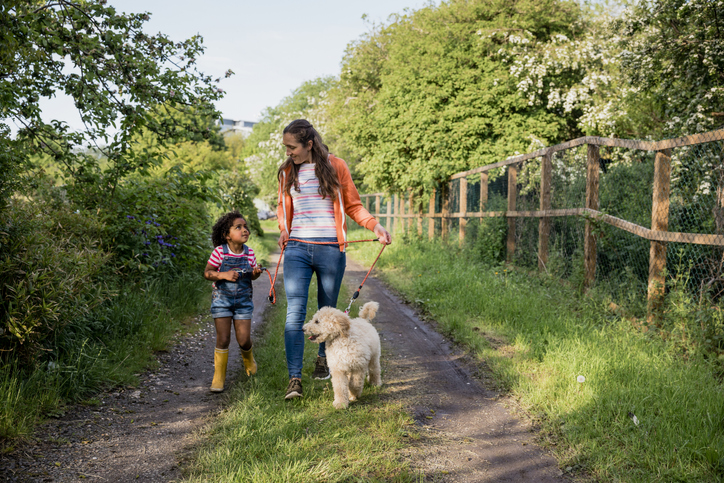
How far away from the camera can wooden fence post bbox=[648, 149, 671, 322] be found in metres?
5.31

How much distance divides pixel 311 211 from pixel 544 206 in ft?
16.6

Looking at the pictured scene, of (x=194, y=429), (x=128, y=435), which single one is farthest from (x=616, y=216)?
(x=128, y=435)

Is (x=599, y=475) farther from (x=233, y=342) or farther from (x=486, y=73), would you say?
(x=486, y=73)

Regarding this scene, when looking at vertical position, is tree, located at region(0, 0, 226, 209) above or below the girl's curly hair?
above

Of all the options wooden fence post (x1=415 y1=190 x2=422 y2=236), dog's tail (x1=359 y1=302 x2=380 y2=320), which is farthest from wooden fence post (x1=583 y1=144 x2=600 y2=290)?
wooden fence post (x1=415 y1=190 x2=422 y2=236)

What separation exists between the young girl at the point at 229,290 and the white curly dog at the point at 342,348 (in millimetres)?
882

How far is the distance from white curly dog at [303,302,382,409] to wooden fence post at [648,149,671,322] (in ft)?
10.8

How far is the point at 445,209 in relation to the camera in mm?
14023

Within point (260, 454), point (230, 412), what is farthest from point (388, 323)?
point (260, 454)

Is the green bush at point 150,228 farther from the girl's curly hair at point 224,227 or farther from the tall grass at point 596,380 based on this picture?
the tall grass at point 596,380

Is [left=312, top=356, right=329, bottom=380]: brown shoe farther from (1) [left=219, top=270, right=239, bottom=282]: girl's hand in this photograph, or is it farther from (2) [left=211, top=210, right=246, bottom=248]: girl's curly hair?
(2) [left=211, top=210, right=246, bottom=248]: girl's curly hair

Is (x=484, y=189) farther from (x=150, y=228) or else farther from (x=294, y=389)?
(x=294, y=389)

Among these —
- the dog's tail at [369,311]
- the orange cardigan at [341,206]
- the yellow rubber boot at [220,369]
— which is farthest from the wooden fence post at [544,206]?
the yellow rubber boot at [220,369]

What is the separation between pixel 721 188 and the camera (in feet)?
16.6
